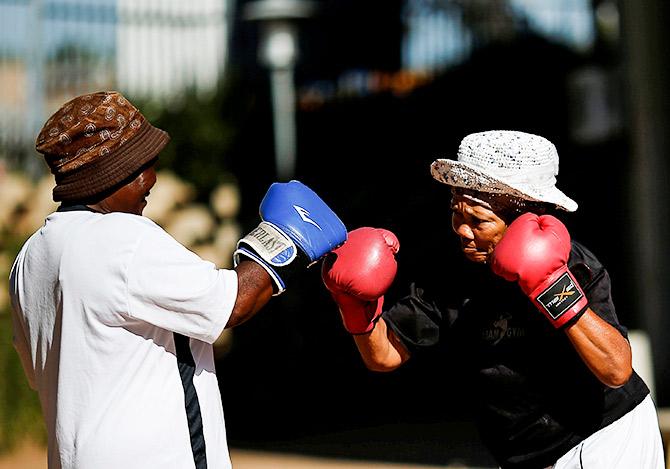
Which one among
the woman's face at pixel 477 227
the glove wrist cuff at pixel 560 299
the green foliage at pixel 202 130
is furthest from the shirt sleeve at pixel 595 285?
the green foliage at pixel 202 130

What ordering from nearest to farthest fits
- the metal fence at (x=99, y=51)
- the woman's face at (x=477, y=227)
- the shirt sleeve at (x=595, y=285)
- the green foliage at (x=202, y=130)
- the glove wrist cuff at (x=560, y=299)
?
the glove wrist cuff at (x=560, y=299) → the shirt sleeve at (x=595, y=285) → the woman's face at (x=477, y=227) → the green foliage at (x=202, y=130) → the metal fence at (x=99, y=51)

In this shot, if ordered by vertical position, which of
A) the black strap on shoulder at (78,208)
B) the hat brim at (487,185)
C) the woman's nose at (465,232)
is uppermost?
the black strap on shoulder at (78,208)

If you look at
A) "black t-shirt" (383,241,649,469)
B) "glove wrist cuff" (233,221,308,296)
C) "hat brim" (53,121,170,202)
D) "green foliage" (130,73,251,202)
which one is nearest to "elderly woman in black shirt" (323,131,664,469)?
"black t-shirt" (383,241,649,469)

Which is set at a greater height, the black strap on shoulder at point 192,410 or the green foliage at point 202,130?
the black strap on shoulder at point 192,410

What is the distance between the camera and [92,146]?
2.72 meters

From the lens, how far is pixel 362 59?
36.3 ft

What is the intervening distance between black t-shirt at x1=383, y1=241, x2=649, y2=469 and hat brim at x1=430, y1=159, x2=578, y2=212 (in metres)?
0.16

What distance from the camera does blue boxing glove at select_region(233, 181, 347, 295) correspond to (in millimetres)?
2807

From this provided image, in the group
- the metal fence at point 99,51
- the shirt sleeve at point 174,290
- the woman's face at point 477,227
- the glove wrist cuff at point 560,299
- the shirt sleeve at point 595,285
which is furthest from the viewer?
the metal fence at point 99,51

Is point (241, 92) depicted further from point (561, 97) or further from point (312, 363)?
point (561, 97)


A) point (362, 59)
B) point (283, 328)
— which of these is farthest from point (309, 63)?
point (283, 328)

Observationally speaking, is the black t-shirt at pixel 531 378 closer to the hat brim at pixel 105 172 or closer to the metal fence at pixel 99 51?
the hat brim at pixel 105 172

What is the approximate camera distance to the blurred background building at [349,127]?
6.92 metres

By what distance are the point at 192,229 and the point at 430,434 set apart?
203 cm
